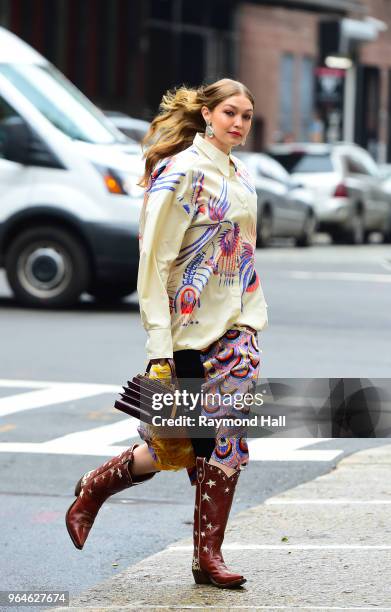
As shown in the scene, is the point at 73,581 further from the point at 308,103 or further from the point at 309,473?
the point at 308,103

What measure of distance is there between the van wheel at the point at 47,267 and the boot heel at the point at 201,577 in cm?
928

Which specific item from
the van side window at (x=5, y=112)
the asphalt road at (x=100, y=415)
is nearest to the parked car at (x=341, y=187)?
the asphalt road at (x=100, y=415)

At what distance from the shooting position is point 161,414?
17.6ft

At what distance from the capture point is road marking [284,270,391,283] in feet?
65.2

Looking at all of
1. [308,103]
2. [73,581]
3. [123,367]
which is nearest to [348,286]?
[123,367]

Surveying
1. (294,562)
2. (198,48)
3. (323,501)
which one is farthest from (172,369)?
(198,48)

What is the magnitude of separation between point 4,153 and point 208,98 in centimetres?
932

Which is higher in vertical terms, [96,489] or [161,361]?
[161,361]

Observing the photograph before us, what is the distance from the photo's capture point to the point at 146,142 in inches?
224

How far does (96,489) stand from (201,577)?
0.48 m

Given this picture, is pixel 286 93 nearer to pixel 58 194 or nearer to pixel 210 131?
pixel 58 194

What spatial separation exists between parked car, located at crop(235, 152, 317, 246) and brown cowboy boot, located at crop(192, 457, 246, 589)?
1961 cm

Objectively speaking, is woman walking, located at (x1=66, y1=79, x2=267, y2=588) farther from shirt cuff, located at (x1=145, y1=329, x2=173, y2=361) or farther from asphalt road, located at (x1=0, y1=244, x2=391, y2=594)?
asphalt road, located at (x1=0, y1=244, x2=391, y2=594)

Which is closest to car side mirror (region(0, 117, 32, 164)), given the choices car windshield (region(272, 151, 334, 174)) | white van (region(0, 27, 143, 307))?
white van (region(0, 27, 143, 307))
